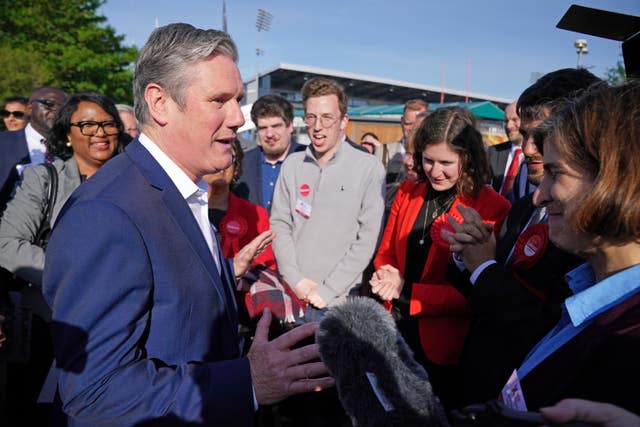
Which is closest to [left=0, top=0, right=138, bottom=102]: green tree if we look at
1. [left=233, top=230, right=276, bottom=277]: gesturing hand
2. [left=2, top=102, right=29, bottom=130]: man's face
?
[left=2, top=102, right=29, bottom=130]: man's face

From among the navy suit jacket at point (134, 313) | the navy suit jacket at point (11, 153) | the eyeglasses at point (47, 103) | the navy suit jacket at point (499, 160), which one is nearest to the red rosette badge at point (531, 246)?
the navy suit jacket at point (134, 313)

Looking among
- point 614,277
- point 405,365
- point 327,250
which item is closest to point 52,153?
point 327,250

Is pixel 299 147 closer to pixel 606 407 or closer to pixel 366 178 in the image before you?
pixel 366 178

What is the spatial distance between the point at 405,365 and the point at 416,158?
1.99 m

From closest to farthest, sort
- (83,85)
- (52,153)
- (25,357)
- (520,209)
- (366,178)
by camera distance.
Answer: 1. (520,209)
2. (25,357)
3. (52,153)
4. (366,178)
5. (83,85)

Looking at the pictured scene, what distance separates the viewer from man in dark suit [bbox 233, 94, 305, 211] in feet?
15.5

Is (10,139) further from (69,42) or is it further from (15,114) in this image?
(69,42)

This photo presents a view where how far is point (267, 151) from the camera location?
484 cm

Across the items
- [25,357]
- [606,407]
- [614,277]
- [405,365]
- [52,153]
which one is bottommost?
[25,357]

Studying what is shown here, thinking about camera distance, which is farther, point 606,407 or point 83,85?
point 83,85

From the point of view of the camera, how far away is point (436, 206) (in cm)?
300

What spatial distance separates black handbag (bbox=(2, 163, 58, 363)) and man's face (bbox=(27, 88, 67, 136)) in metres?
2.04

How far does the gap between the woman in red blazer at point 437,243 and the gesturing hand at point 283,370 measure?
4.29 feet

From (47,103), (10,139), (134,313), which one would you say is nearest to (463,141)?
(134,313)
